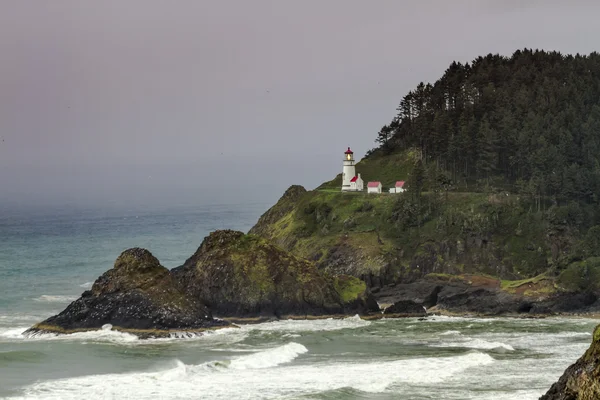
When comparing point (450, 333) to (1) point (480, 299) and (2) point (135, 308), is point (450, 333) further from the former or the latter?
(2) point (135, 308)

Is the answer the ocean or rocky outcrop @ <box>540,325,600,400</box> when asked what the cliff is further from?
Answer: rocky outcrop @ <box>540,325,600,400</box>

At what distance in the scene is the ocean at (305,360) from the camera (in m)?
51.0

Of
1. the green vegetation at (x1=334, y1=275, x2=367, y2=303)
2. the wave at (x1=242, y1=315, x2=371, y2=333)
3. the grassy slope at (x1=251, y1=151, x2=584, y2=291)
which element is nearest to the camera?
the wave at (x1=242, y1=315, x2=371, y2=333)

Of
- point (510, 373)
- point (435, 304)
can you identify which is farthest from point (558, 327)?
point (510, 373)

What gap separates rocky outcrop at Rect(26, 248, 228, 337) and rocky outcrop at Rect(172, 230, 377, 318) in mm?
3234

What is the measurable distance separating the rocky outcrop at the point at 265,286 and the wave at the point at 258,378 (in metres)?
16.1

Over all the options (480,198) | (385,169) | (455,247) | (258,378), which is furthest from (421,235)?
(258,378)

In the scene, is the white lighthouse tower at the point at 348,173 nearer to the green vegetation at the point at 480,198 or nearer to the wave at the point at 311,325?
the green vegetation at the point at 480,198

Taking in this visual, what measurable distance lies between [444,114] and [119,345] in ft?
222

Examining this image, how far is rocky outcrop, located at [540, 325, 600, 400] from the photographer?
2436 centimetres

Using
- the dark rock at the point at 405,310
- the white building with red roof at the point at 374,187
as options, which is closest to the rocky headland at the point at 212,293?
the dark rock at the point at 405,310

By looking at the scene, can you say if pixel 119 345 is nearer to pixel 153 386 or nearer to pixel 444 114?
pixel 153 386

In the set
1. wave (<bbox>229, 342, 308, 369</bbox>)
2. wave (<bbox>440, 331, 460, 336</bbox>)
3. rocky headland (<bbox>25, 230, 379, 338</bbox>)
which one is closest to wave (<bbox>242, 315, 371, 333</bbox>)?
rocky headland (<bbox>25, 230, 379, 338</bbox>)

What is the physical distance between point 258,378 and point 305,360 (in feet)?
22.0
